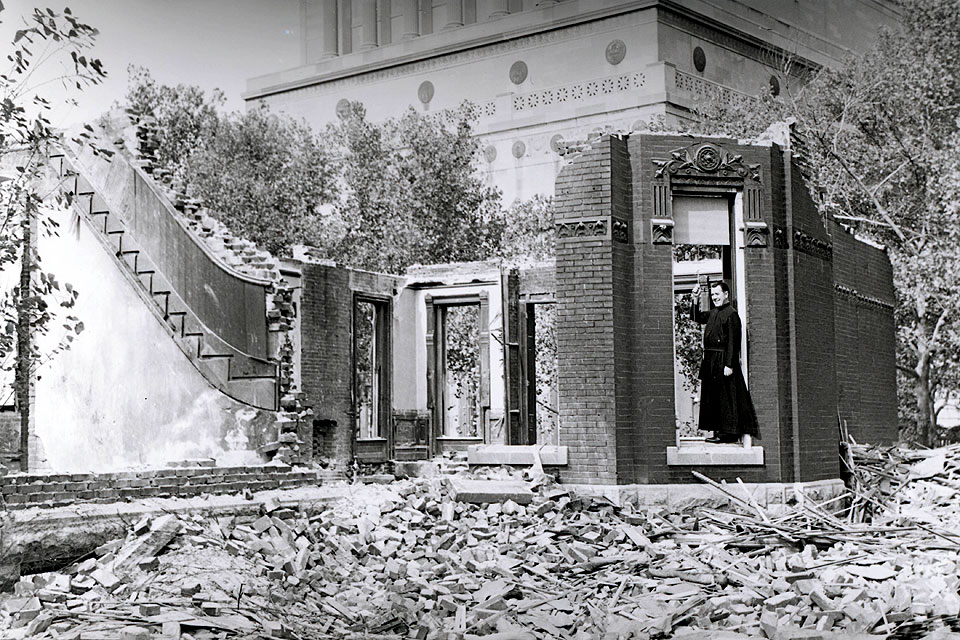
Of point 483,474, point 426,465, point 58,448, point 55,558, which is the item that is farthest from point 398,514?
point 426,465

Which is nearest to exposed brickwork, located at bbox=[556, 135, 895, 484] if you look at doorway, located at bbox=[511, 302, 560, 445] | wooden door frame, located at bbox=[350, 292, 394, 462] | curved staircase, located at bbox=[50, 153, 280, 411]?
curved staircase, located at bbox=[50, 153, 280, 411]

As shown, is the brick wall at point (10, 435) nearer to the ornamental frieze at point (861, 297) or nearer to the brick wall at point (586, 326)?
the brick wall at point (586, 326)

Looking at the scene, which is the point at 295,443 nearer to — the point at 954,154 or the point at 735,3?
the point at 954,154

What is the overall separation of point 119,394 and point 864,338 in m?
13.4

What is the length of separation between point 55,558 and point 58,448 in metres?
8.58

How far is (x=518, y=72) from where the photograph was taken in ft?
123

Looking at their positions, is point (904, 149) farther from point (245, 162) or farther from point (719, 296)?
point (245, 162)

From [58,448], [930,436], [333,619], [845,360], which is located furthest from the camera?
[930,436]

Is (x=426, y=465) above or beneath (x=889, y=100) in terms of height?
beneath

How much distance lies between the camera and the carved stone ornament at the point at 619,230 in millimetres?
13273

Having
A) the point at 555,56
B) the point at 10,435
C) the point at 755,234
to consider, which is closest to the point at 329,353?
the point at 10,435

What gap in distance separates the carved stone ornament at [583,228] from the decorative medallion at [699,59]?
2399 centimetres

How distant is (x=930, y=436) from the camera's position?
2769 centimetres

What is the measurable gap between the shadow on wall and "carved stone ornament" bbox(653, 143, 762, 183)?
6.67 m
